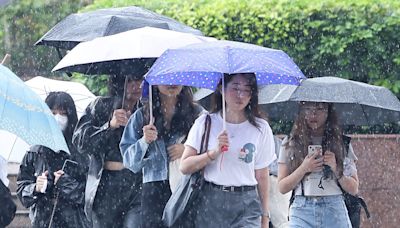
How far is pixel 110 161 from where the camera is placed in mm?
8914

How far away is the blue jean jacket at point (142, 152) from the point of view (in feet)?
27.5

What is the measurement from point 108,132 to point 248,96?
1356 millimetres

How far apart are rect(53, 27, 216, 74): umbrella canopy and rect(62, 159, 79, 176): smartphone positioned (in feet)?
3.41

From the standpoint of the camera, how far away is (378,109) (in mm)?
9602

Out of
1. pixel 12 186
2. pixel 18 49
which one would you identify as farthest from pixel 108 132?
pixel 18 49

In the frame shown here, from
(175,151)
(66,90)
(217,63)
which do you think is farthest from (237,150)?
(66,90)

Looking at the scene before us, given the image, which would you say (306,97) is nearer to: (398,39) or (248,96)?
(248,96)

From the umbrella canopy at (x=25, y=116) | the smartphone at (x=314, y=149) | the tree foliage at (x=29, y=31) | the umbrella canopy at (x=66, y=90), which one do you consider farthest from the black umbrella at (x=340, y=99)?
the tree foliage at (x=29, y=31)

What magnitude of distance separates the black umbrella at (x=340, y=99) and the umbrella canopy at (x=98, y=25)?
33.5 inches

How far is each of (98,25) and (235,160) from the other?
8.44 feet

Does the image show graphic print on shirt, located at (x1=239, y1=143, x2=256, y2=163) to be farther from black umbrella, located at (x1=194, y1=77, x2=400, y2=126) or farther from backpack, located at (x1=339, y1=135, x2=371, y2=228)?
backpack, located at (x1=339, y1=135, x2=371, y2=228)

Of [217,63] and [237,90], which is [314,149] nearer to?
[237,90]

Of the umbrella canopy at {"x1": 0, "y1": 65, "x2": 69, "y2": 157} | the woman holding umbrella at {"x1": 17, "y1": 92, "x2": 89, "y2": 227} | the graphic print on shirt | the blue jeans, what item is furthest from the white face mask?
the umbrella canopy at {"x1": 0, "y1": 65, "x2": 69, "y2": 157}

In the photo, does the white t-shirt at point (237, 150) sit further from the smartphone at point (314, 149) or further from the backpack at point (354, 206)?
the backpack at point (354, 206)
